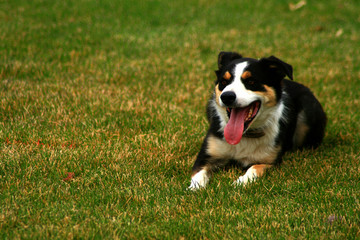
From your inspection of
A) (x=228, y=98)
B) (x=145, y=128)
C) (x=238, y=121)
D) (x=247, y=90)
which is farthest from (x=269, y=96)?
(x=145, y=128)

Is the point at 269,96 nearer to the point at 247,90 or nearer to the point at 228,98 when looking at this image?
the point at 247,90

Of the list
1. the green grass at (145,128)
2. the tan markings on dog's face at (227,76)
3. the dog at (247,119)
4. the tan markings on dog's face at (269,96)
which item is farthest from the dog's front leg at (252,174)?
the tan markings on dog's face at (227,76)

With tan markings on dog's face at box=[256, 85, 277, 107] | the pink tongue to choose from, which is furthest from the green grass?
tan markings on dog's face at box=[256, 85, 277, 107]

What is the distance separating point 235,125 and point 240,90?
0.40 meters

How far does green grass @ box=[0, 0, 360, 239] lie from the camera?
3.65 meters

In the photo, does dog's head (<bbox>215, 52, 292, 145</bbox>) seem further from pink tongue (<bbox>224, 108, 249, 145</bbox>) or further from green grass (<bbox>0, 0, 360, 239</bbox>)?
green grass (<bbox>0, 0, 360, 239</bbox>)

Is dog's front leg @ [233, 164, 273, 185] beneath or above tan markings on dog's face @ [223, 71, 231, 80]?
beneath

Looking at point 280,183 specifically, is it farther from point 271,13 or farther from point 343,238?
point 271,13

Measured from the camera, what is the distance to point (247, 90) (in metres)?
4.54

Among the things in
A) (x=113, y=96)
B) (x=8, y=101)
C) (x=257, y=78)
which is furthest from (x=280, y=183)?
(x=8, y=101)

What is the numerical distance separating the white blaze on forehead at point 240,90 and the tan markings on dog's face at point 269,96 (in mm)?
164

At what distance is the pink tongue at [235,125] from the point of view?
4.62 meters

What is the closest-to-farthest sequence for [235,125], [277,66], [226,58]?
1. [235,125]
2. [277,66]
3. [226,58]

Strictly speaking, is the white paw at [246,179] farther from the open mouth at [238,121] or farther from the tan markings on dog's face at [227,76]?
the tan markings on dog's face at [227,76]
